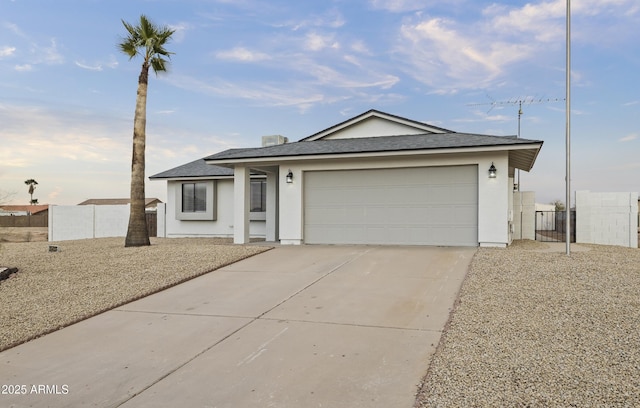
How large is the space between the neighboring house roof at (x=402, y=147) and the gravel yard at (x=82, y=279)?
319cm

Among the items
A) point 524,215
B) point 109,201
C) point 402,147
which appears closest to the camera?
point 402,147

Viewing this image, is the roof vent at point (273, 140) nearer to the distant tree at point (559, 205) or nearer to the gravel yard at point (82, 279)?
the gravel yard at point (82, 279)

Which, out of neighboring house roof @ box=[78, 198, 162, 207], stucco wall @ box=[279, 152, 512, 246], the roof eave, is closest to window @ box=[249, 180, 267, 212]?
the roof eave

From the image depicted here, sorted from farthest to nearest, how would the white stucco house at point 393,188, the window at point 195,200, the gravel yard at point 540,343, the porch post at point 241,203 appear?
the window at point 195,200 → the porch post at point 241,203 → the white stucco house at point 393,188 → the gravel yard at point 540,343

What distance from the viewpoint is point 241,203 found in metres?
13.9

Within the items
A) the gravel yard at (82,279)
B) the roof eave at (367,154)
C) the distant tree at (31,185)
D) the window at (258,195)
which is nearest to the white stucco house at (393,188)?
the roof eave at (367,154)

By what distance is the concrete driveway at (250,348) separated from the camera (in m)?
3.65

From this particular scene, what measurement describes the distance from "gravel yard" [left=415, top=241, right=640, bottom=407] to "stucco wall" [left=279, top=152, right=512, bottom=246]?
11.1ft

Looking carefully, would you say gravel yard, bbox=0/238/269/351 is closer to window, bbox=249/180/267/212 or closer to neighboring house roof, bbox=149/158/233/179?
window, bbox=249/180/267/212

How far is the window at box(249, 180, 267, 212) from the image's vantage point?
17828 mm

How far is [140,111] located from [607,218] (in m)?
16.7

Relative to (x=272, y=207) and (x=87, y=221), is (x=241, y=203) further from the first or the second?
(x=87, y=221)

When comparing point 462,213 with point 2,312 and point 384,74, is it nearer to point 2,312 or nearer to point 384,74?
point 384,74

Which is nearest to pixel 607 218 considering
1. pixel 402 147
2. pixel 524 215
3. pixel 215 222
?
pixel 524 215
